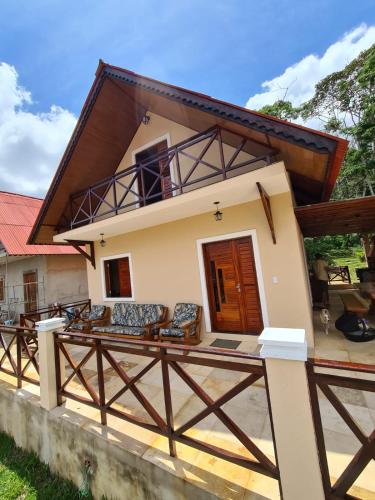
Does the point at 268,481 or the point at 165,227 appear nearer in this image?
the point at 268,481

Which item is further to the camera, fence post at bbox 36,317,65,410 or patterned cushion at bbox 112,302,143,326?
patterned cushion at bbox 112,302,143,326

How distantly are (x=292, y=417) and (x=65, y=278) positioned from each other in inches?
481

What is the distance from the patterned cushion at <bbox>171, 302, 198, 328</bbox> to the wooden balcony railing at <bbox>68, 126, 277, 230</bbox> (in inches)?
111

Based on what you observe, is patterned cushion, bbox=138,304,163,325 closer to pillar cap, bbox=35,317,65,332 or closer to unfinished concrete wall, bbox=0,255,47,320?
pillar cap, bbox=35,317,65,332

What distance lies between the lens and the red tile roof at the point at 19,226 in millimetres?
10195

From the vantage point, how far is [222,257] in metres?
5.66

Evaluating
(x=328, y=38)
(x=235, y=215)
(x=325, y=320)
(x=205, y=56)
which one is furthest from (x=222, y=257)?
(x=328, y=38)

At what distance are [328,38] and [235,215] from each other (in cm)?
1196

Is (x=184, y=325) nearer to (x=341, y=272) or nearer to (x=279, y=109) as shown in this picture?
(x=341, y=272)

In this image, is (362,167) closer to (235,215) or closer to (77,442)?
(235,215)

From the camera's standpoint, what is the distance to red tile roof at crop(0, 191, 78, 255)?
1020 cm

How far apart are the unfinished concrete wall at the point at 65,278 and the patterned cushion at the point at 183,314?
7.89m

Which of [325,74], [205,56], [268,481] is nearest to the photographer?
[268,481]

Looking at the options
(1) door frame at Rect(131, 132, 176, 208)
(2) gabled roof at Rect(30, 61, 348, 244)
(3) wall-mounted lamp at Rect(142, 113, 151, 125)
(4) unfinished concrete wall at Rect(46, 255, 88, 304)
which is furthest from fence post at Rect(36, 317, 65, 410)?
(4) unfinished concrete wall at Rect(46, 255, 88, 304)
